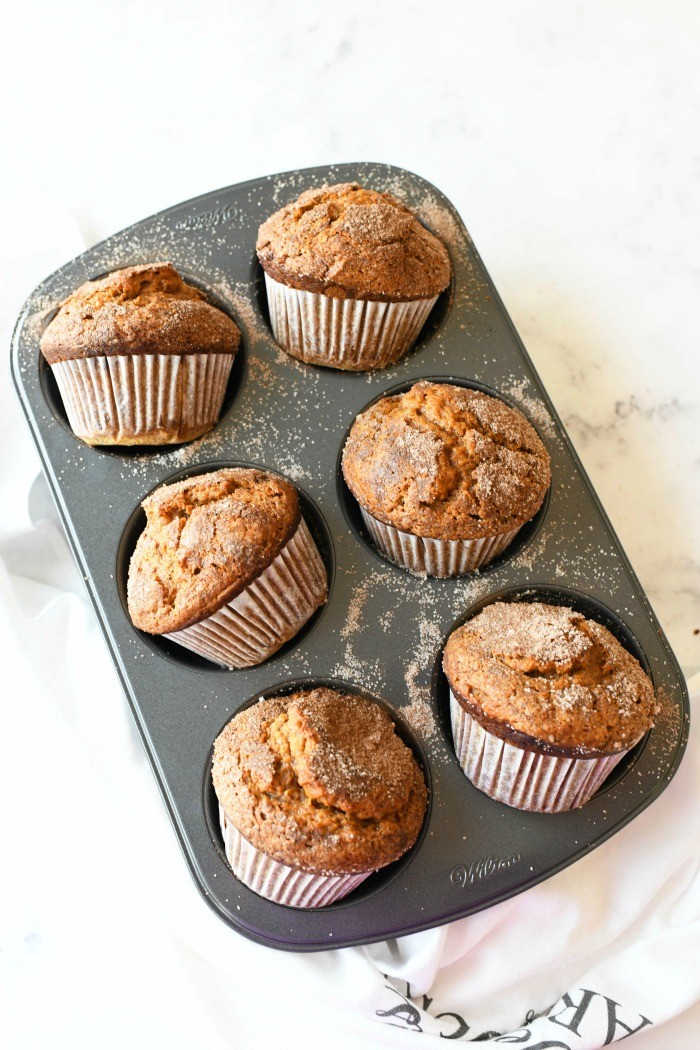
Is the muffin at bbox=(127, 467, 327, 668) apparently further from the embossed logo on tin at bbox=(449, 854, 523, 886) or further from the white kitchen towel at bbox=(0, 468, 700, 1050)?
the embossed logo on tin at bbox=(449, 854, 523, 886)

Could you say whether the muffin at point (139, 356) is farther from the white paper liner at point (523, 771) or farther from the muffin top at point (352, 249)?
the white paper liner at point (523, 771)

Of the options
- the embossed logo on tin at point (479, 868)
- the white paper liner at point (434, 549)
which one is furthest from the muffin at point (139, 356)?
the embossed logo on tin at point (479, 868)

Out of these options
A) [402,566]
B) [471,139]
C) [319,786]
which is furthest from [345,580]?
[471,139]

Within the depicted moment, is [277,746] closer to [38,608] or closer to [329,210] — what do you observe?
[38,608]

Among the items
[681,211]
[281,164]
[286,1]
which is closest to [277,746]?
[281,164]

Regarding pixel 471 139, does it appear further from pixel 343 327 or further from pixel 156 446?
pixel 156 446

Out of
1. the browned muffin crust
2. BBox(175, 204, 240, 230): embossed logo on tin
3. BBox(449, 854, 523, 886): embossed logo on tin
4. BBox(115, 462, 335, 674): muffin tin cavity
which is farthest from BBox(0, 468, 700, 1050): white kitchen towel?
BBox(175, 204, 240, 230): embossed logo on tin
